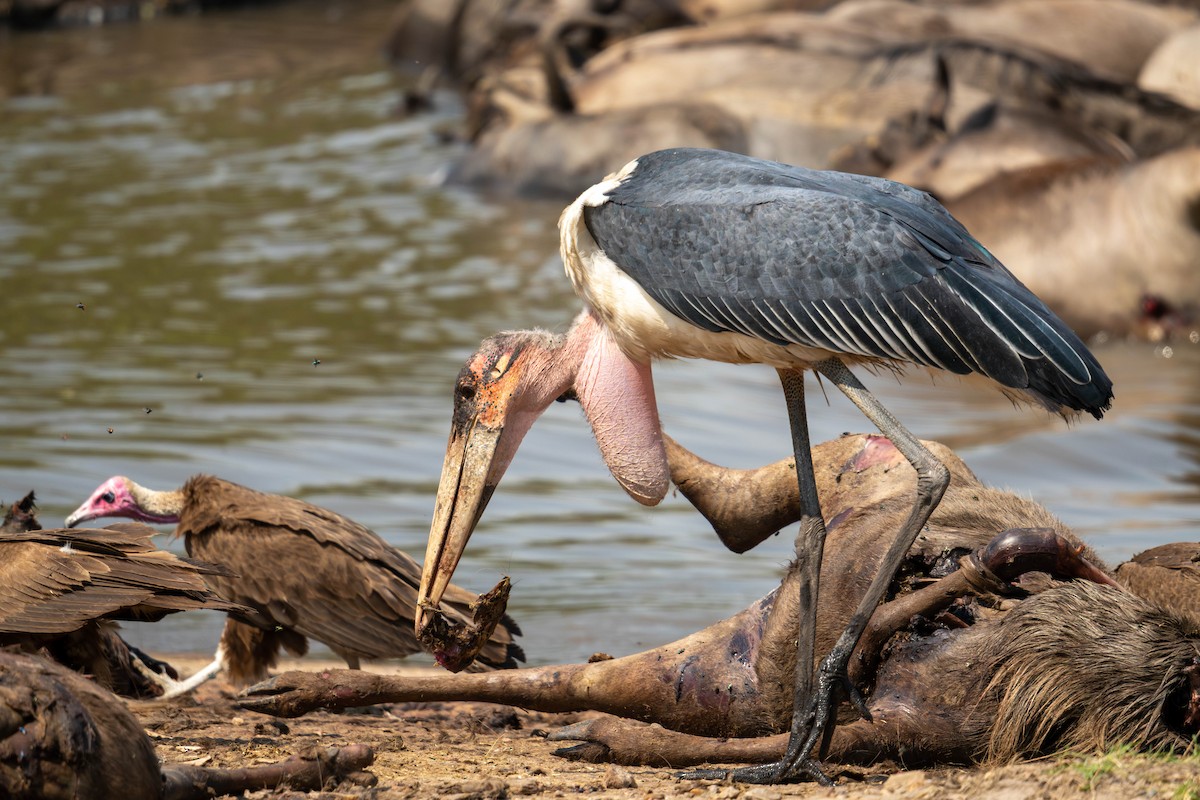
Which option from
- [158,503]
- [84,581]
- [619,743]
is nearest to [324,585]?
[158,503]

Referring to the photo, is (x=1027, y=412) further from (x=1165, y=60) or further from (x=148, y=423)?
(x=1165, y=60)

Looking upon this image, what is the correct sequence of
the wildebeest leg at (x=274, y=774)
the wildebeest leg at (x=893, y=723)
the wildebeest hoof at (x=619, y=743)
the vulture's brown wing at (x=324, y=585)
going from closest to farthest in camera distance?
1. the wildebeest leg at (x=274, y=774)
2. the wildebeest leg at (x=893, y=723)
3. the wildebeest hoof at (x=619, y=743)
4. the vulture's brown wing at (x=324, y=585)

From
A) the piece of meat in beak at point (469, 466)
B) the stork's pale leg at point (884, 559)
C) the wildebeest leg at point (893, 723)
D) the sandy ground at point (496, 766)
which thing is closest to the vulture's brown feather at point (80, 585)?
the sandy ground at point (496, 766)

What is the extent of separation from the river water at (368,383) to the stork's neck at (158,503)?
575 mm

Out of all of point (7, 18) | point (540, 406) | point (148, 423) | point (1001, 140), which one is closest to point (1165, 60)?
point (1001, 140)

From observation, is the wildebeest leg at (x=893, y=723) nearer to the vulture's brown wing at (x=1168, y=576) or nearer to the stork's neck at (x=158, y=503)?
the vulture's brown wing at (x=1168, y=576)

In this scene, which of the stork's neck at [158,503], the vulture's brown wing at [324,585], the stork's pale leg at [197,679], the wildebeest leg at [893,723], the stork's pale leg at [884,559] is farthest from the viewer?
the stork's neck at [158,503]

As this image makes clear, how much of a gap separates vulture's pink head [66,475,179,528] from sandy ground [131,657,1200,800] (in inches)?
48.9

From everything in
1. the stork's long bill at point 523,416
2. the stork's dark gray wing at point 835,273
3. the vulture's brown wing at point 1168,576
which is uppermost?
the stork's dark gray wing at point 835,273

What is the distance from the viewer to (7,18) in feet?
85.6

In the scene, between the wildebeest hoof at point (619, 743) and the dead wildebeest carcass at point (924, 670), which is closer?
the dead wildebeest carcass at point (924, 670)

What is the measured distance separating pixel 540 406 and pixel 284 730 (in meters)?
1.32

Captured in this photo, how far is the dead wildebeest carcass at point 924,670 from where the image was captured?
4637 mm

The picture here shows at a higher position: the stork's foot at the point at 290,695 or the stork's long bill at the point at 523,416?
the stork's long bill at the point at 523,416
